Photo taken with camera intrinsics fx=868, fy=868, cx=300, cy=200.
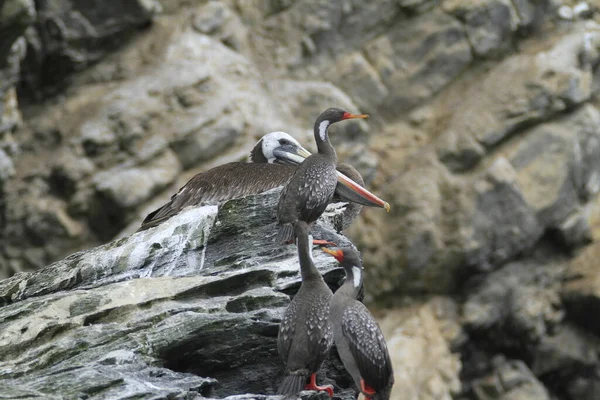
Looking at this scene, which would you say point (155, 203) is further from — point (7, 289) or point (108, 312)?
point (108, 312)

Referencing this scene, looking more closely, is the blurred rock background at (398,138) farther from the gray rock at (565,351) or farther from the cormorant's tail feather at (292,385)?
the cormorant's tail feather at (292,385)

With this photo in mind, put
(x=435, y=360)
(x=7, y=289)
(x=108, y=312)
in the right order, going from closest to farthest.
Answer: (x=108, y=312) < (x=7, y=289) < (x=435, y=360)

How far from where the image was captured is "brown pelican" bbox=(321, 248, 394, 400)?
5.78 meters

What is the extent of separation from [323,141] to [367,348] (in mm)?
2349

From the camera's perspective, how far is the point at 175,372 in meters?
5.81

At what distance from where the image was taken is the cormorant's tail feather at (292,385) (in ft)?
17.7

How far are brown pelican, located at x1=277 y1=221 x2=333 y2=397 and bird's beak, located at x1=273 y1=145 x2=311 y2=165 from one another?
2.96 m

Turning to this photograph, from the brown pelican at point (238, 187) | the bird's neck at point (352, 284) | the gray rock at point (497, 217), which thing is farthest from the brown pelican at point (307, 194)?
the gray rock at point (497, 217)

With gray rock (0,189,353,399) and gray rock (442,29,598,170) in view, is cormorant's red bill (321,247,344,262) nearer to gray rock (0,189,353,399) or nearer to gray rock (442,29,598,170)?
gray rock (0,189,353,399)

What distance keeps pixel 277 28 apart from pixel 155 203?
173 inches

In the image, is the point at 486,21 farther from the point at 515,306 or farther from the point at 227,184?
the point at 227,184

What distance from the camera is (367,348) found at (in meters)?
5.79

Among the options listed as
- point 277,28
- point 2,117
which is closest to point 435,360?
point 277,28

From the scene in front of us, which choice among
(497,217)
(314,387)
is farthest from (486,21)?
(314,387)
